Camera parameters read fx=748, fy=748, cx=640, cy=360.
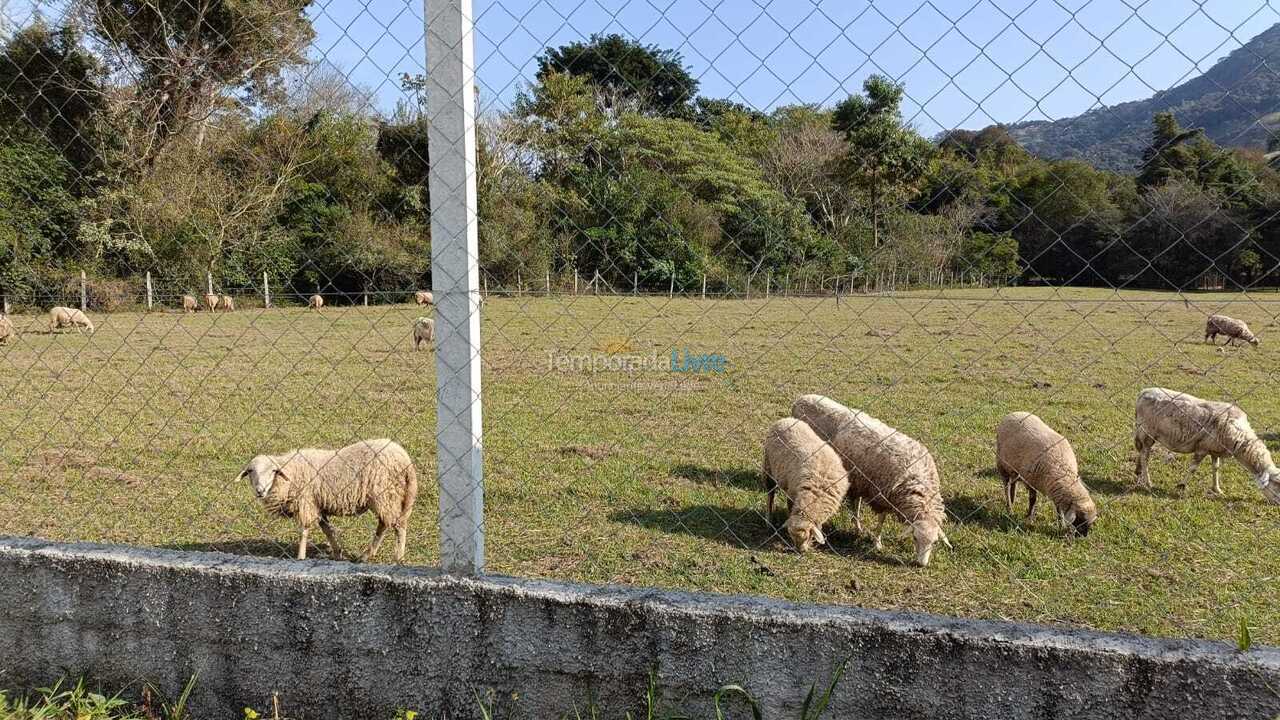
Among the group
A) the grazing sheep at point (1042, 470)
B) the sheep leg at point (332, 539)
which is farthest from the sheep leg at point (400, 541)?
the grazing sheep at point (1042, 470)

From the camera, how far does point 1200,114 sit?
1776 mm

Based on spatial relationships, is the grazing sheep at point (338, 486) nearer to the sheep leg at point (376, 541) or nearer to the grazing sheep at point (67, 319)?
the sheep leg at point (376, 541)

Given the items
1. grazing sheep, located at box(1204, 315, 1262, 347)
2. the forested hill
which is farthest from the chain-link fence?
grazing sheep, located at box(1204, 315, 1262, 347)

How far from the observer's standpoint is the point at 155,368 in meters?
12.2

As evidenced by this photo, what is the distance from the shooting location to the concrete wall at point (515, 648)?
5.98 feet

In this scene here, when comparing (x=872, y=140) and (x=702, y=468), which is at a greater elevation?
(x=872, y=140)

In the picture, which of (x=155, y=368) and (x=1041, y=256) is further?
(x=155, y=368)

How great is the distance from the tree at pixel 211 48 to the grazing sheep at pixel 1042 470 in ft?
17.9

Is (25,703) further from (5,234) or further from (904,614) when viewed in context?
(5,234)

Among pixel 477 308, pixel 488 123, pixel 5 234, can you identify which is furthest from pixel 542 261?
pixel 5 234

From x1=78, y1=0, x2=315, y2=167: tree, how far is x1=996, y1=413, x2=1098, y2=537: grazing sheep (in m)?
5.46

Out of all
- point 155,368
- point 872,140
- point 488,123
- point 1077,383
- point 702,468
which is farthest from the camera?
point 155,368

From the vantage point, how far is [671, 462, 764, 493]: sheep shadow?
6.39 meters

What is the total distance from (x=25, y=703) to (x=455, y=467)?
1668 millimetres
